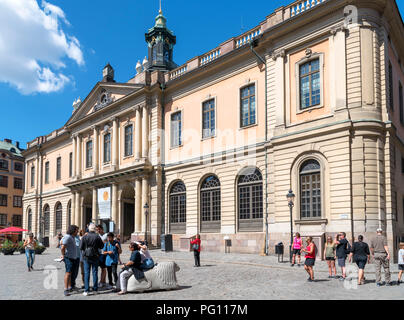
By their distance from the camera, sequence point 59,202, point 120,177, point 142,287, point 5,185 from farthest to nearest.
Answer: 1. point 5,185
2. point 59,202
3. point 120,177
4. point 142,287

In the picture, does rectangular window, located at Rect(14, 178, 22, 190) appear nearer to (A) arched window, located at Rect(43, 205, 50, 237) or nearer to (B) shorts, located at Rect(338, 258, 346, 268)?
(A) arched window, located at Rect(43, 205, 50, 237)

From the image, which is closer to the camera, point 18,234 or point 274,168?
point 274,168

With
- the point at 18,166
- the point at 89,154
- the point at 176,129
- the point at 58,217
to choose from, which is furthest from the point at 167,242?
the point at 18,166

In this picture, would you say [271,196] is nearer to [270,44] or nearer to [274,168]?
[274,168]

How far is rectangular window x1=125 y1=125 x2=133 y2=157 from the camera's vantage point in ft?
114

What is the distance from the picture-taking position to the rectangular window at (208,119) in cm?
2856

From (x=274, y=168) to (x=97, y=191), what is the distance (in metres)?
19.4

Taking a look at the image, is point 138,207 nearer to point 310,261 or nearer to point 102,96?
point 102,96

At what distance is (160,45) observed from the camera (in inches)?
1661

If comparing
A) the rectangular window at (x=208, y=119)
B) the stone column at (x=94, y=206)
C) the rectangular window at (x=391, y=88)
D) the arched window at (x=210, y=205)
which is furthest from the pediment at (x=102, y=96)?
the rectangular window at (x=391, y=88)

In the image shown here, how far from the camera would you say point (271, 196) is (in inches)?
933

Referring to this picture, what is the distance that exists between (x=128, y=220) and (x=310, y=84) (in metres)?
20.2

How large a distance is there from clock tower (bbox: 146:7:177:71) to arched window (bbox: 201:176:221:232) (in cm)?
1724

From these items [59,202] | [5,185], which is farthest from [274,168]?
[5,185]
